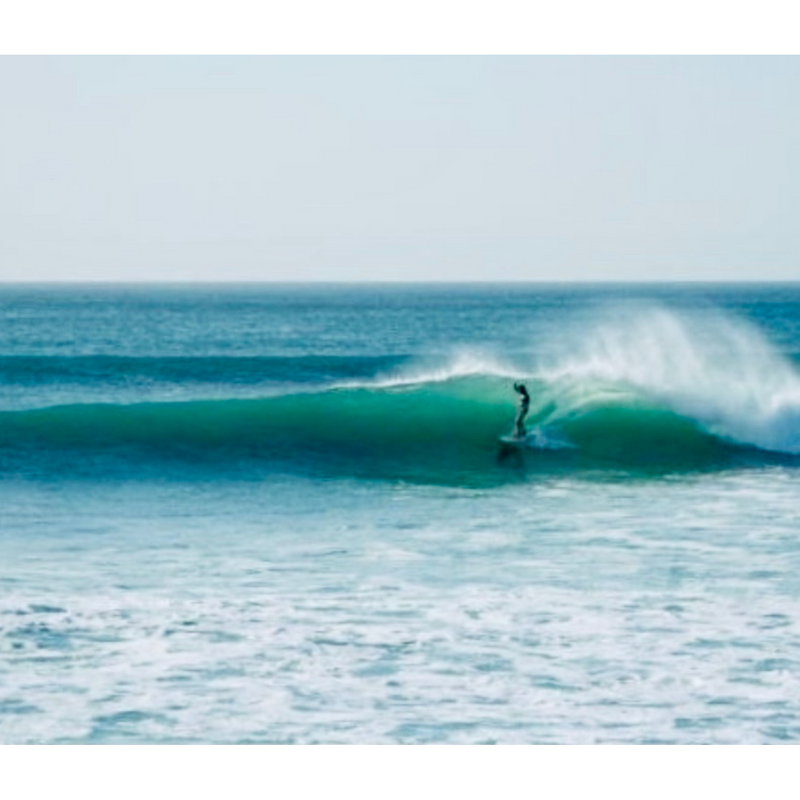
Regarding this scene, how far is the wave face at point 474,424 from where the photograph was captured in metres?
13.5

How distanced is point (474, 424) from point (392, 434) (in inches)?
35.2

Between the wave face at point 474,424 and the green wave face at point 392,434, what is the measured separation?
22 mm

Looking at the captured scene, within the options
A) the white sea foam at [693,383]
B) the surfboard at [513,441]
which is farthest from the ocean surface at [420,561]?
the surfboard at [513,441]

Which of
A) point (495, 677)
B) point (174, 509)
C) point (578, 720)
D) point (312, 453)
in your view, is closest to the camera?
point (578, 720)

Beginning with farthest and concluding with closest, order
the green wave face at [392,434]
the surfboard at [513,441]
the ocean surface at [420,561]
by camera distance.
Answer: the surfboard at [513,441] < the green wave face at [392,434] < the ocean surface at [420,561]

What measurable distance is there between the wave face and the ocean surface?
1.8 inches

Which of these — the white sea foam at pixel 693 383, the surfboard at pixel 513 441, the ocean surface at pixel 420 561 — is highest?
the white sea foam at pixel 693 383

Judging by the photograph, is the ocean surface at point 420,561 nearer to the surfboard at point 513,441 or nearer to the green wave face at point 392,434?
the green wave face at point 392,434

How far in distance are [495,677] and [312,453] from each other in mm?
8236

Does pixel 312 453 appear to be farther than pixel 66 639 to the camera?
Yes

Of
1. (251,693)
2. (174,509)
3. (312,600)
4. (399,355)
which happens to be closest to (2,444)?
(174,509)

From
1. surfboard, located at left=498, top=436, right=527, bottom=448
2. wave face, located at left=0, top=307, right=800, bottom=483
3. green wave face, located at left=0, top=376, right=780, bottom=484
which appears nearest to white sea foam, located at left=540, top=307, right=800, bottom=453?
wave face, located at left=0, top=307, right=800, bottom=483

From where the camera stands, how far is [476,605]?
7328 millimetres

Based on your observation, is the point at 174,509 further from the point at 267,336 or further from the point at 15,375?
the point at 267,336
